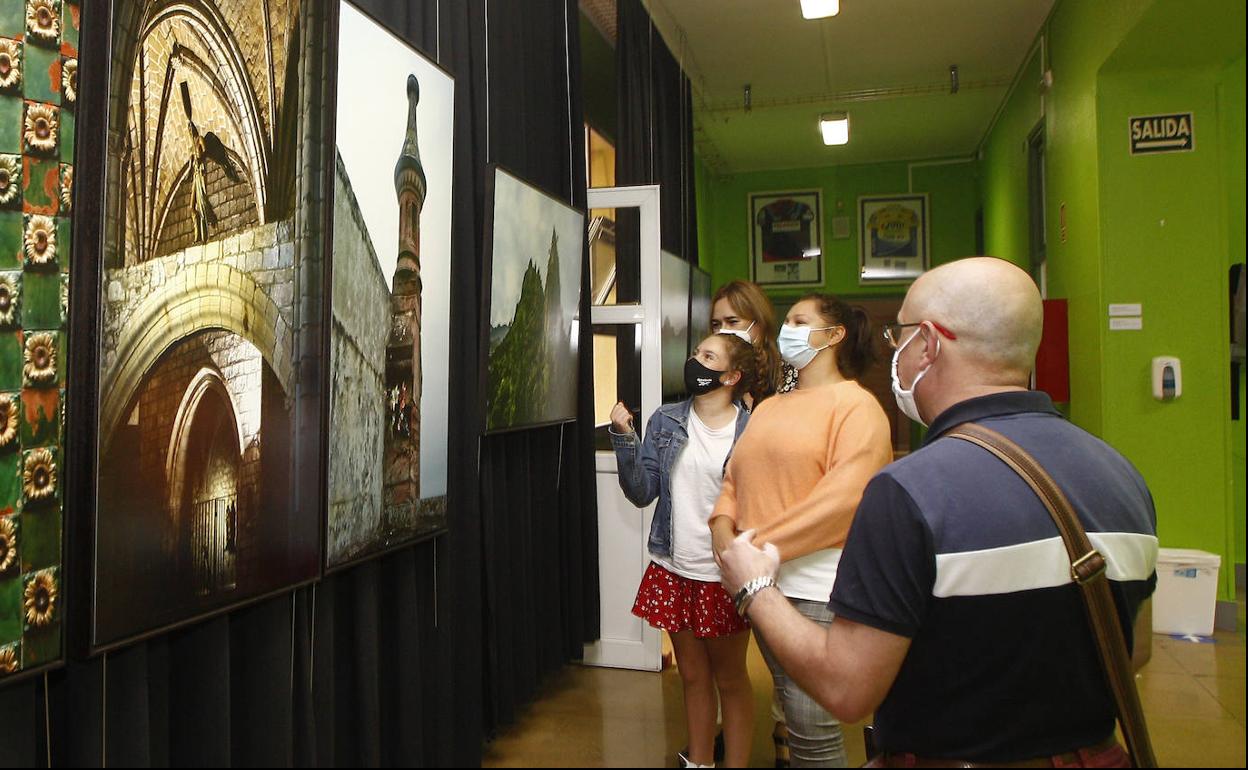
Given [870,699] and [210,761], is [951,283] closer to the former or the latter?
[870,699]

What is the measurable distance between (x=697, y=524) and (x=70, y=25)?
1809mm

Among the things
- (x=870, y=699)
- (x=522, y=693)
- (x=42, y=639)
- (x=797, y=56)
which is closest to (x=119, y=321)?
(x=42, y=639)

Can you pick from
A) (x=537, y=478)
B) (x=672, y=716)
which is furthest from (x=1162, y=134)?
(x=672, y=716)

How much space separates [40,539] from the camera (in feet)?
4.00

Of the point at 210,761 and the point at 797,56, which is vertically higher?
the point at 797,56

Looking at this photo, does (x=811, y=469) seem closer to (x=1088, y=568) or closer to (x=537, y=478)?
(x=1088, y=568)

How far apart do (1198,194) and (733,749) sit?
363cm

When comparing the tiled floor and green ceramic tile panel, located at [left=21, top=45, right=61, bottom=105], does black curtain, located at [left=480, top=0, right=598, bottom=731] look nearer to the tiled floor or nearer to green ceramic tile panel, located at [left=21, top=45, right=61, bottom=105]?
the tiled floor

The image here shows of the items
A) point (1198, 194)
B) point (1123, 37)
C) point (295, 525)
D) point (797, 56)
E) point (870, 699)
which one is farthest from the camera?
point (797, 56)

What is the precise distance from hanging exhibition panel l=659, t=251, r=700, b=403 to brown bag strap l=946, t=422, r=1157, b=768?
8.37 ft

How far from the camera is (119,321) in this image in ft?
4.11

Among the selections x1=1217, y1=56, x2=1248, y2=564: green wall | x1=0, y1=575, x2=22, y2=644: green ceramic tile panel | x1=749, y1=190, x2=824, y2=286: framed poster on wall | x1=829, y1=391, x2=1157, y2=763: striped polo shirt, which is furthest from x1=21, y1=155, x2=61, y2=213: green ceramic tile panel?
x1=749, y1=190, x2=824, y2=286: framed poster on wall

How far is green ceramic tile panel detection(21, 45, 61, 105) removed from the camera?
121cm

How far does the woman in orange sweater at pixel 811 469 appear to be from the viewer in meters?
1.79
